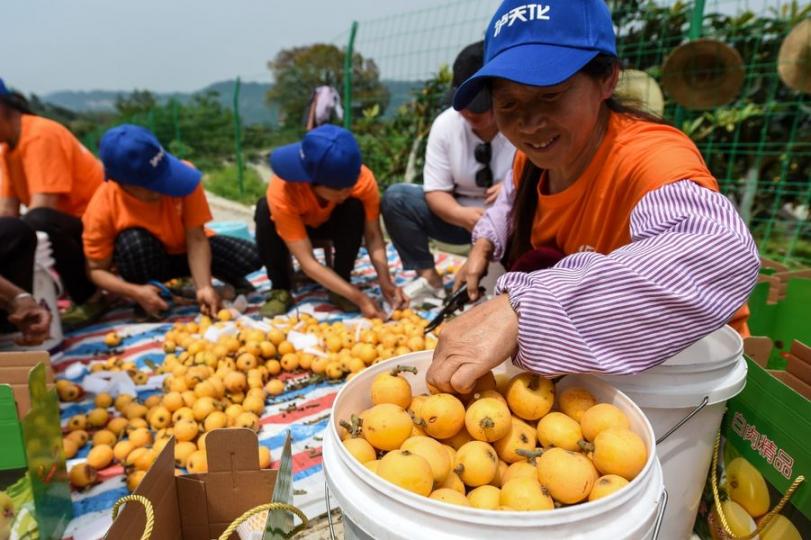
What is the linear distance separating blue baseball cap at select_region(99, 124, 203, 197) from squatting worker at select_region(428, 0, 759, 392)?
7.86ft

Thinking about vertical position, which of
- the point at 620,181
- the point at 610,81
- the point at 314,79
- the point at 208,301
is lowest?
the point at 208,301

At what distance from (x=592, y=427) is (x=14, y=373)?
1733 mm

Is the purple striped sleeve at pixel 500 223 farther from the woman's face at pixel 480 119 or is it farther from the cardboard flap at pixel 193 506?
the cardboard flap at pixel 193 506

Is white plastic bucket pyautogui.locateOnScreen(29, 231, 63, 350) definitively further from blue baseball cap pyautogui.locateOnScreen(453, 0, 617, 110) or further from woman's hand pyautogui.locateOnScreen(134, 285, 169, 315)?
blue baseball cap pyautogui.locateOnScreen(453, 0, 617, 110)

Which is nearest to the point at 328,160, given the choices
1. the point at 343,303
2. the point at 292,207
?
the point at 292,207

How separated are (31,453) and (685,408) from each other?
176 centimetres

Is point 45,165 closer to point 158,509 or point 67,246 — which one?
point 67,246

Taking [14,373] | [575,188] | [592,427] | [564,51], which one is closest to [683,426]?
[592,427]

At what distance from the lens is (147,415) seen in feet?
7.51

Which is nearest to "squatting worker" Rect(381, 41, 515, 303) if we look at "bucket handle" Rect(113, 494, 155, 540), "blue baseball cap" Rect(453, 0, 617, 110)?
"blue baseball cap" Rect(453, 0, 617, 110)

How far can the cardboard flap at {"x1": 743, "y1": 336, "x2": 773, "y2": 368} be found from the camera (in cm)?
158

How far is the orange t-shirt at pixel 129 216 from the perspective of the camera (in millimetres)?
3430

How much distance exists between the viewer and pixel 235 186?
11.9m

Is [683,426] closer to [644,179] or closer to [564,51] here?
[644,179]
